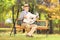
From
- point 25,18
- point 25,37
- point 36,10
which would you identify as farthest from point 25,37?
point 36,10

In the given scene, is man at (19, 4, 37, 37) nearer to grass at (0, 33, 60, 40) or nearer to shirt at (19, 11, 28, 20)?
shirt at (19, 11, 28, 20)

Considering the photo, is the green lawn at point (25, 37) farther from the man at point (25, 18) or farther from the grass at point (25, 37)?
the man at point (25, 18)

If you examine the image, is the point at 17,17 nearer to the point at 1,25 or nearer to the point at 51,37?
the point at 1,25

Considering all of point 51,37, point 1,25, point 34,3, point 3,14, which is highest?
point 34,3

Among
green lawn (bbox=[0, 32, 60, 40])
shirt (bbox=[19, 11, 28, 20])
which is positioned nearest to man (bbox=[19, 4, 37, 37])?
shirt (bbox=[19, 11, 28, 20])

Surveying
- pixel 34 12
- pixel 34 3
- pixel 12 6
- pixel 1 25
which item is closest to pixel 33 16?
pixel 34 12

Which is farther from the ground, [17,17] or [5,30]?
[17,17]

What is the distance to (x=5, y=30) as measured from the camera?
3311 millimetres

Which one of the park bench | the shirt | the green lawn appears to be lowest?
the green lawn

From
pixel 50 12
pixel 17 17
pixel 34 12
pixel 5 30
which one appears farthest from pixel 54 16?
pixel 5 30

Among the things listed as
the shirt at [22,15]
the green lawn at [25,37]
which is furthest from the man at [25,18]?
the green lawn at [25,37]

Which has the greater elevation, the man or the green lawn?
the man

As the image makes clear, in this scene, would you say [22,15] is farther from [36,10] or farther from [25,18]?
[36,10]

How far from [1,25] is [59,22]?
4.28ft
